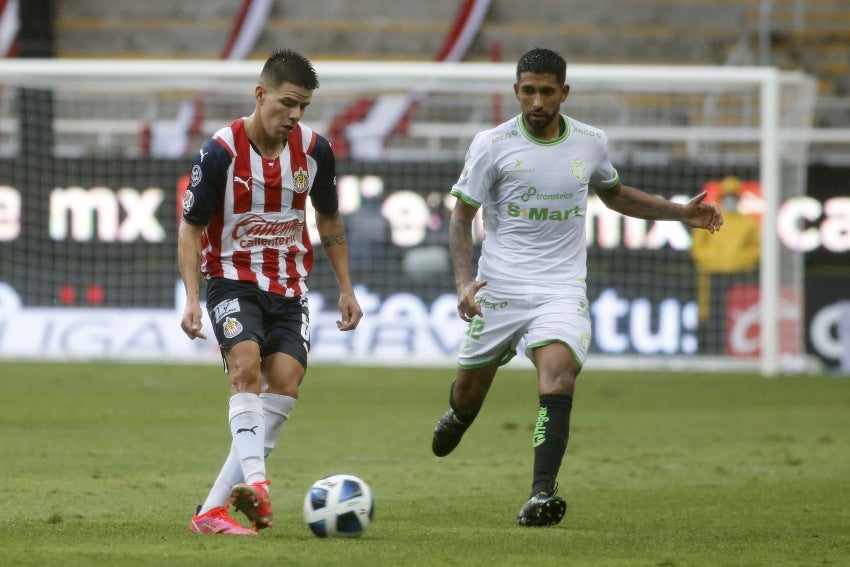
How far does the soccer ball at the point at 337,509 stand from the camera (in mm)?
5367

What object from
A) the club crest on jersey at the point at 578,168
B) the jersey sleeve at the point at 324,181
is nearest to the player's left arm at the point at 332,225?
the jersey sleeve at the point at 324,181

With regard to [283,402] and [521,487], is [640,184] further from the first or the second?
[283,402]

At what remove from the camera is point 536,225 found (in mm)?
6508

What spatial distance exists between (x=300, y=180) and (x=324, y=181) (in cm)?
17

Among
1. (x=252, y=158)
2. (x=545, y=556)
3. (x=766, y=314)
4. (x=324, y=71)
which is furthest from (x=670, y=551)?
(x=324, y=71)

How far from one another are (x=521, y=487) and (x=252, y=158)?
2.55 m

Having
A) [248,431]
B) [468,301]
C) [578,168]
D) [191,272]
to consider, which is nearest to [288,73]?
[191,272]

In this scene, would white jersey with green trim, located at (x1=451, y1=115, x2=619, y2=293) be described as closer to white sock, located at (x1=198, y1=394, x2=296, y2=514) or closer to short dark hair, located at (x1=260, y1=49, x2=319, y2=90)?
short dark hair, located at (x1=260, y1=49, x2=319, y2=90)

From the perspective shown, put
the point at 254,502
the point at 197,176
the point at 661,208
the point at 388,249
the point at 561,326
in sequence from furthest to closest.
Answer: the point at 388,249, the point at 661,208, the point at 561,326, the point at 197,176, the point at 254,502

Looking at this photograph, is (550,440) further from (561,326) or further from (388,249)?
(388,249)

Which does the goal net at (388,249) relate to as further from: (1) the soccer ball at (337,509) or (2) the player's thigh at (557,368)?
(1) the soccer ball at (337,509)

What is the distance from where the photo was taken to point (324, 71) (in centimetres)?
1586

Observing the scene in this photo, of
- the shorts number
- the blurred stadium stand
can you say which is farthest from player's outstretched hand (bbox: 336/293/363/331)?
the blurred stadium stand

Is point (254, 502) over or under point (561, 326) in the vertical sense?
under
